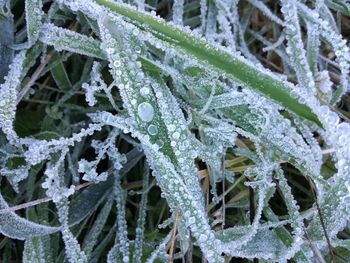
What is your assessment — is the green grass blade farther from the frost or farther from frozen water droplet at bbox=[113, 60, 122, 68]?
the frost

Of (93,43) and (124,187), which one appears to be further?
(124,187)

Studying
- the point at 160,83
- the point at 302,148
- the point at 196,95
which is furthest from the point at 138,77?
the point at 302,148

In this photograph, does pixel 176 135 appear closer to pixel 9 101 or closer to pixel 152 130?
pixel 152 130

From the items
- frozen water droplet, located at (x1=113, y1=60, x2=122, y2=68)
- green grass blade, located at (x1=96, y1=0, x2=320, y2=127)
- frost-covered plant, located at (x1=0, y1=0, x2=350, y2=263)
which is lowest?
frost-covered plant, located at (x1=0, y1=0, x2=350, y2=263)

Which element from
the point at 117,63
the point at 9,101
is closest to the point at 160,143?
the point at 117,63

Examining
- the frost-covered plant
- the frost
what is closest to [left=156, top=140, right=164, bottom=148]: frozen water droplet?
the frost-covered plant

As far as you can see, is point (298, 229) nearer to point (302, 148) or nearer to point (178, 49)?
point (302, 148)

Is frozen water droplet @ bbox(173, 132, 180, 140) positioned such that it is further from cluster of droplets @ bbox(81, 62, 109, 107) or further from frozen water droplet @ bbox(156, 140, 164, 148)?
cluster of droplets @ bbox(81, 62, 109, 107)

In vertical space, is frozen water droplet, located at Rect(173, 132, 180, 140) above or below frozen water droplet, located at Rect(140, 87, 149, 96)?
below
